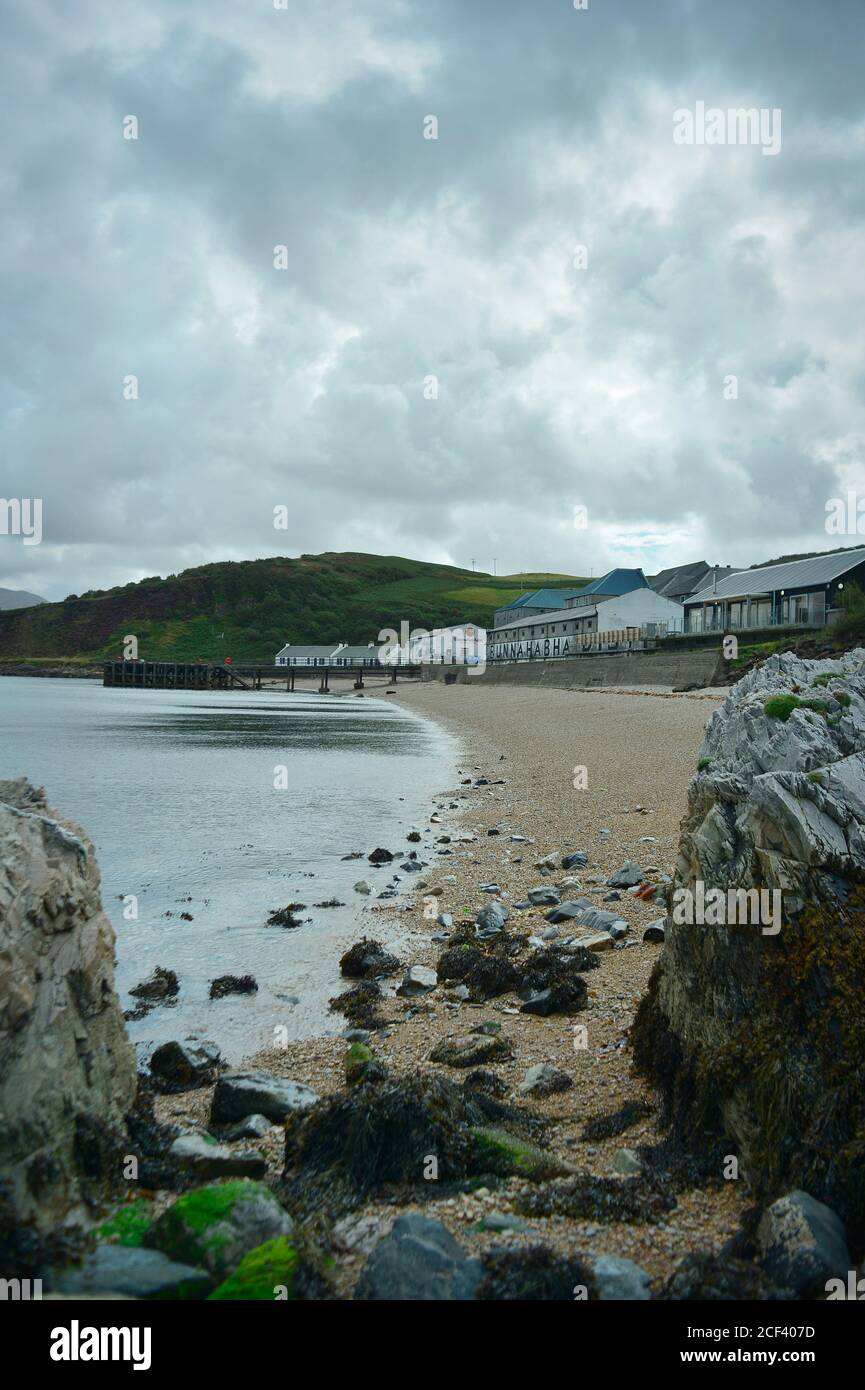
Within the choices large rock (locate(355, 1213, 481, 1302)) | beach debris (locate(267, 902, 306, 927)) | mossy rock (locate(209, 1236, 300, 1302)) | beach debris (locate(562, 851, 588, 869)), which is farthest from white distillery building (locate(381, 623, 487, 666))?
mossy rock (locate(209, 1236, 300, 1302))

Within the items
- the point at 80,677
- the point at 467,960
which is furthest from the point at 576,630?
the point at 80,677

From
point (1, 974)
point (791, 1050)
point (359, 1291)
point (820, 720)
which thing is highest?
point (820, 720)

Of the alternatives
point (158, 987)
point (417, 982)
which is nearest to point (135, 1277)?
point (417, 982)

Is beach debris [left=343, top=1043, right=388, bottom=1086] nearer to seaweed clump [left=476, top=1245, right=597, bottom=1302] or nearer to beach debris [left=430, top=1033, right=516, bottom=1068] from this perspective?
beach debris [left=430, top=1033, right=516, bottom=1068]

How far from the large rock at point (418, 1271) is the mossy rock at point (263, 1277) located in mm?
326

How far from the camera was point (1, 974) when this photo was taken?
414 centimetres

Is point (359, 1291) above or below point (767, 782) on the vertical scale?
below

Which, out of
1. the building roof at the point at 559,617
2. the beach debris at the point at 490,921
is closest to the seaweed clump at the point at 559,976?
the beach debris at the point at 490,921

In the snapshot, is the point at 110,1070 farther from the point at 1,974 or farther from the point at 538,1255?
the point at 538,1255

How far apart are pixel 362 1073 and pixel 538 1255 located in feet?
7.81

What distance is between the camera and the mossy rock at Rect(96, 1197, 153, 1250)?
155 inches

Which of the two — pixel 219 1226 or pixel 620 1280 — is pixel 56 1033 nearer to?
pixel 219 1226

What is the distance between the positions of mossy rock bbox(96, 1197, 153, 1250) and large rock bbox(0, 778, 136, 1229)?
20 cm

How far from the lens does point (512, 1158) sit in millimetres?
4641
